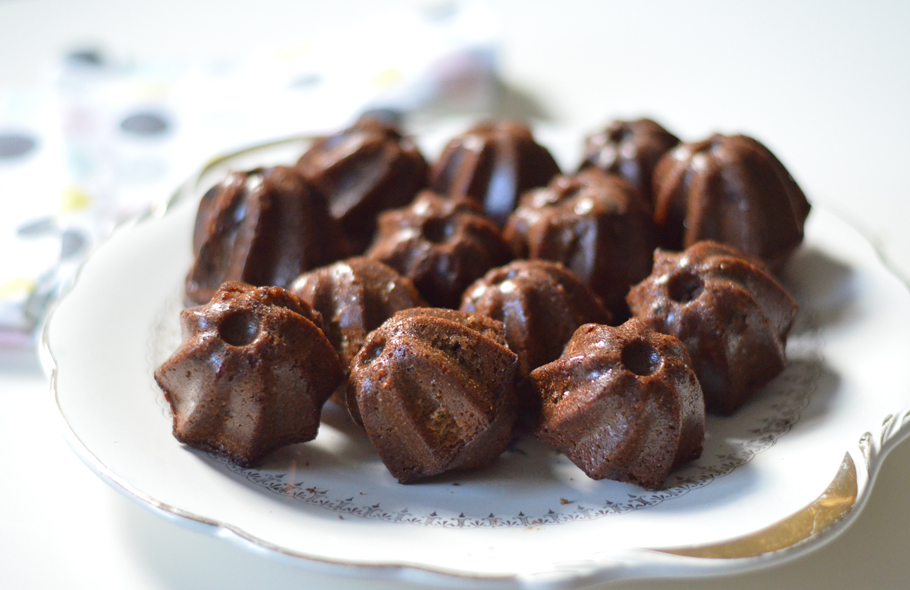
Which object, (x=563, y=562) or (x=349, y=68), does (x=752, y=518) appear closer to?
(x=563, y=562)

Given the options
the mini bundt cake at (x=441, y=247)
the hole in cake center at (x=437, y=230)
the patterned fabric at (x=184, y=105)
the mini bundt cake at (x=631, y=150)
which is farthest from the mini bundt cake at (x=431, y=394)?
the patterned fabric at (x=184, y=105)

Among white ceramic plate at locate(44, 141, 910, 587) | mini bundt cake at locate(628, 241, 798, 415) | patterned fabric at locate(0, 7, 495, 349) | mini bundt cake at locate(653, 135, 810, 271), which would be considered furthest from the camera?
patterned fabric at locate(0, 7, 495, 349)

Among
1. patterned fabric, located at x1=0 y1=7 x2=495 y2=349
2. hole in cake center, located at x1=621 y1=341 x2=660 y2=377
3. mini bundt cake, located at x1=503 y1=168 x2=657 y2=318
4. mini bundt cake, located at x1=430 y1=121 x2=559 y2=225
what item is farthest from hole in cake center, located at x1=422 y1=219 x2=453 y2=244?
patterned fabric, located at x1=0 y1=7 x2=495 y2=349

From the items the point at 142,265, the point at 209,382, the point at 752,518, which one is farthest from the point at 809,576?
the point at 142,265

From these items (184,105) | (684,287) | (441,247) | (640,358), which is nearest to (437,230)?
(441,247)

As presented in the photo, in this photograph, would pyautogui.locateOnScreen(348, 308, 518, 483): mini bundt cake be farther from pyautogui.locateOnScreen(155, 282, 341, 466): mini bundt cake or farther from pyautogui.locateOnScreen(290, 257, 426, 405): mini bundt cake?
pyautogui.locateOnScreen(290, 257, 426, 405): mini bundt cake

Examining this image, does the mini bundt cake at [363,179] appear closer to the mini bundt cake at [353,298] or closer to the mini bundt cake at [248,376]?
the mini bundt cake at [353,298]

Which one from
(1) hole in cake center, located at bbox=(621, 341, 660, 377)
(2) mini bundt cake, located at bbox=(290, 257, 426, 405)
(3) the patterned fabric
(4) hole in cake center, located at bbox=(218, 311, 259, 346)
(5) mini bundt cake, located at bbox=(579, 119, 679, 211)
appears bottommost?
(3) the patterned fabric

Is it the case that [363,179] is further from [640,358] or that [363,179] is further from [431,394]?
[640,358]
